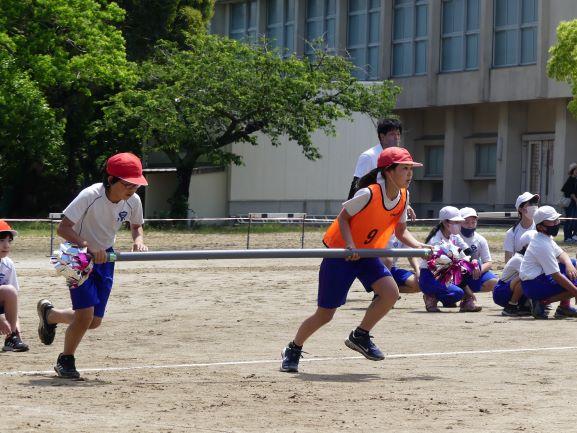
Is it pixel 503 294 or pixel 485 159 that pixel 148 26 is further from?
pixel 503 294

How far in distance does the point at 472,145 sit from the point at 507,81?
4.07 meters

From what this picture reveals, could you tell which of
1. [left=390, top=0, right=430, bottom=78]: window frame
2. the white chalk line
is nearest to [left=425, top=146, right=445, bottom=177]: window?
[left=390, top=0, right=430, bottom=78]: window frame

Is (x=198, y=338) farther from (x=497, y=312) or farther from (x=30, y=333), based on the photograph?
(x=497, y=312)

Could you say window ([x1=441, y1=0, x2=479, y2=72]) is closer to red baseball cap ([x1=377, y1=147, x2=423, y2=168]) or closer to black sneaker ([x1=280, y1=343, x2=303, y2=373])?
red baseball cap ([x1=377, y1=147, x2=423, y2=168])

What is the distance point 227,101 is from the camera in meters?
38.8

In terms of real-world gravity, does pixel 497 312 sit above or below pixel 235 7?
below

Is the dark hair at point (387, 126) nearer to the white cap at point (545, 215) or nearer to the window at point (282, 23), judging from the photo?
the white cap at point (545, 215)

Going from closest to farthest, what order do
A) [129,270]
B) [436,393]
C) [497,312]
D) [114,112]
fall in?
[436,393] → [497,312] → [129,270] → [114,112]

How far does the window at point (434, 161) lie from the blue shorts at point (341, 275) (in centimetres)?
4542

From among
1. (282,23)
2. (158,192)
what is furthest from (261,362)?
(282,23)

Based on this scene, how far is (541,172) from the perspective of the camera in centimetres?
5125

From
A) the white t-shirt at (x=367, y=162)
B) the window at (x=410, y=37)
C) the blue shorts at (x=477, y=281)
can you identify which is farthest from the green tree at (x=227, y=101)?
the white t-shirt at (x=367, y=162)

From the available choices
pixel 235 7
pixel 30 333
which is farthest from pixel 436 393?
pixel 235 7

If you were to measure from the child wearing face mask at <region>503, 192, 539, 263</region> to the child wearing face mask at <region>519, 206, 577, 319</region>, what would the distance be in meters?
1.19
